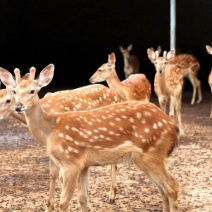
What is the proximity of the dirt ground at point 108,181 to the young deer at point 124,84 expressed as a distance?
981mm

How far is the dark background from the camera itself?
16875 millimetres

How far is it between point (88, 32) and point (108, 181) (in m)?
12.5

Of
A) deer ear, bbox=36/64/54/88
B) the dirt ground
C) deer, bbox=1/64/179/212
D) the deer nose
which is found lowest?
the dirt ground

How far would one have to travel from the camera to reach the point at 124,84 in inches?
316

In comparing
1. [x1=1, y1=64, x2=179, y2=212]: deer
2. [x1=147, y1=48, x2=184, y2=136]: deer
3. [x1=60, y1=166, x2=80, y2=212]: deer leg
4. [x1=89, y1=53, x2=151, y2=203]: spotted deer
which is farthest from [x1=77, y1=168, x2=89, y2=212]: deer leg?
[x1=147, y1=48, x2=184, y2=136]: deer

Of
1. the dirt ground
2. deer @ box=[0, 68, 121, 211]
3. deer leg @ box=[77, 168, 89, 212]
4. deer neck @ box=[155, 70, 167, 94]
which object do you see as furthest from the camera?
deer neck @ box=[155, 70, 167, 94]

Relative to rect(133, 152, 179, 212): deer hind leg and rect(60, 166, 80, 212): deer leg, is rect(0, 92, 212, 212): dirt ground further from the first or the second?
rect(60, 166, 80, 212): deer leg

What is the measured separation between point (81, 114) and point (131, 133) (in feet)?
1.47

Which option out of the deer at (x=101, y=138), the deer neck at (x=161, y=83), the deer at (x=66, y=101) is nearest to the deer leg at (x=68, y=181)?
the deer at (x=101, y=138)

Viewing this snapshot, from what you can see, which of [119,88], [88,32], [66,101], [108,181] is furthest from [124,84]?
[88,32]

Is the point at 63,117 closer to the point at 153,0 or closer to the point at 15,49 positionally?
the point at 153,0

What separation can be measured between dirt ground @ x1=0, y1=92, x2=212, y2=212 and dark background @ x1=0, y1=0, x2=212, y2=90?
8.88 m

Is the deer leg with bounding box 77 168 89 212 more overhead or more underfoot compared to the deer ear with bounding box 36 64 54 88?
more underfoot

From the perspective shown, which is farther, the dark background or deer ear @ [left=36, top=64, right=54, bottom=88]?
the dark background
